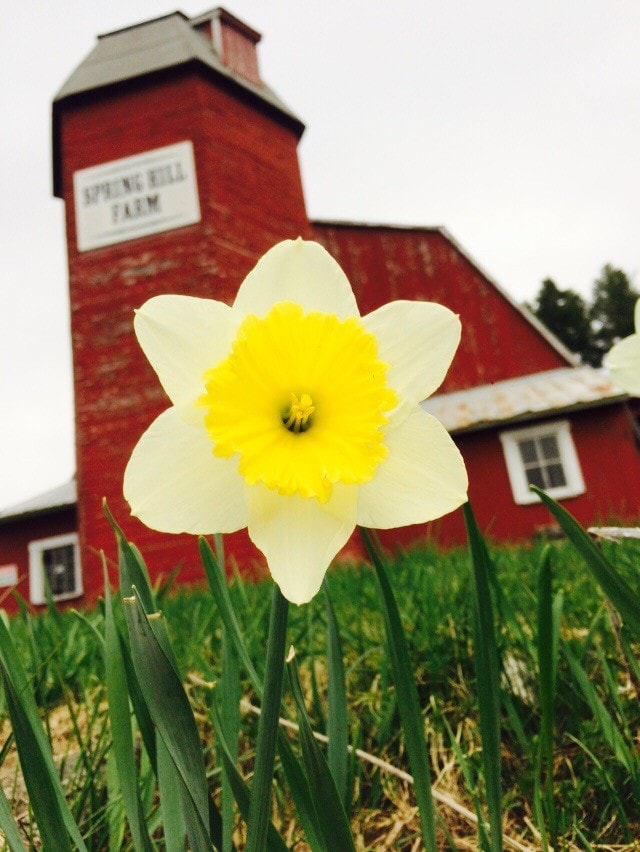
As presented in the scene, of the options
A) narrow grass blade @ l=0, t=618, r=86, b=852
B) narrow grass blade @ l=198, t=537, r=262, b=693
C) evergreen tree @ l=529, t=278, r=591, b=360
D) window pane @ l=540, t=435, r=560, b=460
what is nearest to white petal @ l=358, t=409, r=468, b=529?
narrow grass blade @ l=198, t=537, r=262, b=693

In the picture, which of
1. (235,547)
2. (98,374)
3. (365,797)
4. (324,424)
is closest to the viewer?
(324,424)

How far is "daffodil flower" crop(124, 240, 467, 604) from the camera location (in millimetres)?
505

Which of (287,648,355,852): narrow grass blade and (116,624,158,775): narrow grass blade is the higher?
(116,624,158,775): narrow grass blade

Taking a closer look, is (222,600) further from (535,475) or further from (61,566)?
(61,566)

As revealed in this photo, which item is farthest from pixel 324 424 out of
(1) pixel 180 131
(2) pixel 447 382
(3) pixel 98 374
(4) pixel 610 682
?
(2) pixel 447 382

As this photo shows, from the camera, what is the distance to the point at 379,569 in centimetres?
64

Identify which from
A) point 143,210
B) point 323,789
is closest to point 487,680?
point 323,789

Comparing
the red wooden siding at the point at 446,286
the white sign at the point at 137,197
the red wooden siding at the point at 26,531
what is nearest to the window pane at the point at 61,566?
the red wooden siding at the point at 26,531

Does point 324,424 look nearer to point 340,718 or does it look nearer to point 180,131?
point 340,718

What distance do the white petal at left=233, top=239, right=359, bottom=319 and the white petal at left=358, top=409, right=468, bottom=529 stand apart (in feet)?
0.40

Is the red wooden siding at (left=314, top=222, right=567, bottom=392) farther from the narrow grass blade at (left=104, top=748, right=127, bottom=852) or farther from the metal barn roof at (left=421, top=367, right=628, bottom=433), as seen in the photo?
the narrow grass blade at (left=104, top=748, right=127, bottom=852)

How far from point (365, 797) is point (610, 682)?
0.47 m

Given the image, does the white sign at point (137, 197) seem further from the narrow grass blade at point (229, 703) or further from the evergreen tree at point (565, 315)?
the evergreen tree at point (565, 315)

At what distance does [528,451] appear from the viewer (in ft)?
31.3
